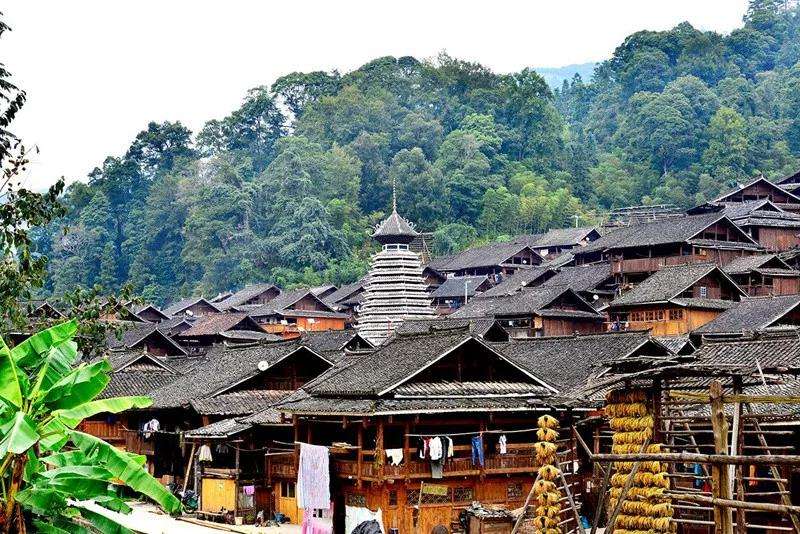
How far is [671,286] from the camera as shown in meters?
56.6

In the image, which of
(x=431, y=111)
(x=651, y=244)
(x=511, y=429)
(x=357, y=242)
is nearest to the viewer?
(x=511, y=429)

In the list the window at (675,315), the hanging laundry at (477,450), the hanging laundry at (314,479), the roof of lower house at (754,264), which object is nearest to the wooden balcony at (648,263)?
the roof of lower house at (754,264)

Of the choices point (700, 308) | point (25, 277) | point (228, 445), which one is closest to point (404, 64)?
point (700, 308)

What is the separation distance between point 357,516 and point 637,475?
14.2 m

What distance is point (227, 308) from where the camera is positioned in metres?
87.9

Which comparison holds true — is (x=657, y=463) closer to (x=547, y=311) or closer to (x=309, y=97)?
(x=547, y=311)

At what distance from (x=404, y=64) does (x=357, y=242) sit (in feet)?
112

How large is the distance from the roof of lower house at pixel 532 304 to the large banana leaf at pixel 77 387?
145 ft

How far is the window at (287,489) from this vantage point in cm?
3500

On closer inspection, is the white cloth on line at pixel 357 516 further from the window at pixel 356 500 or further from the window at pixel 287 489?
the window at pixel 287 489

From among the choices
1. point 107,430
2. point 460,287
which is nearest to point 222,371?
point 107,430

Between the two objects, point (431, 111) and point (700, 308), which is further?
point (431, 111)

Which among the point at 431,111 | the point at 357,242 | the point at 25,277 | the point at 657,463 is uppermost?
the point at 431,111

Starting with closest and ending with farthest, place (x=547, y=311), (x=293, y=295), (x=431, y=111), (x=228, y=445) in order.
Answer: (x=228, y=445)
(x=547, y=311)
(x=293, y=295)
(x=431, y=111)
